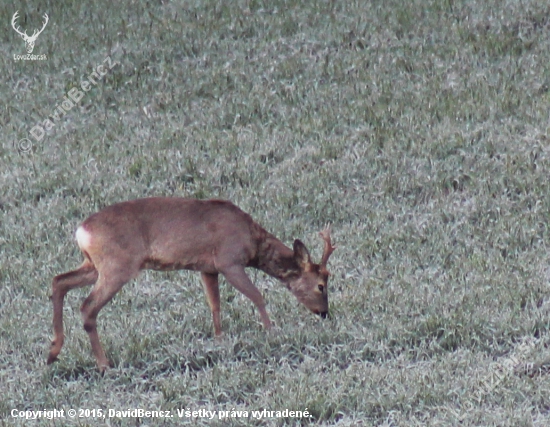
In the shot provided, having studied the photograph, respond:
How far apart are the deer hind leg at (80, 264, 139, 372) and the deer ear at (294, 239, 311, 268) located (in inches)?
55.1

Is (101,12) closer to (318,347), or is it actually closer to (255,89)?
(255,89)

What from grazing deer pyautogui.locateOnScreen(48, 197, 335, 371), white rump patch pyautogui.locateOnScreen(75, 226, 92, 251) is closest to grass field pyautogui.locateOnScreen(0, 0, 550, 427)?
grazing deer pyautogui.locateOnScreen(48, 197, 335, 371)

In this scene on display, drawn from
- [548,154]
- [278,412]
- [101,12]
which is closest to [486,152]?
[548,154]

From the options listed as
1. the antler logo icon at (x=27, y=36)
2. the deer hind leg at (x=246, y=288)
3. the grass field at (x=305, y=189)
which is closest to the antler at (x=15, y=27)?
the antler logo icon at (x=27, y=36)

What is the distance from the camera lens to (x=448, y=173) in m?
11.3


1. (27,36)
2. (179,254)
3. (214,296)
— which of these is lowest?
(27,36)

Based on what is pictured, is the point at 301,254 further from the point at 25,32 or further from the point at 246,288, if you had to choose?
the point at 25,32

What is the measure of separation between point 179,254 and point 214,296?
508mm

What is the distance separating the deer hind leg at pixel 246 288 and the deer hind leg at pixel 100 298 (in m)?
0.80

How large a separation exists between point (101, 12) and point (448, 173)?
312 inches

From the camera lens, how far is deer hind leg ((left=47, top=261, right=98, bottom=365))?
7391mm

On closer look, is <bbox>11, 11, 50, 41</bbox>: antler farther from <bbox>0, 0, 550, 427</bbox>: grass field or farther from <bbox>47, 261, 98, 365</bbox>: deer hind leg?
<bbox>47, 261, 98, 365</bbox>: deer hind leg

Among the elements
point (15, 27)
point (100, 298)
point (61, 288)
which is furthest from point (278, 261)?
point (15, 27)

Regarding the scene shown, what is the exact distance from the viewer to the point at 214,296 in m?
7.95
